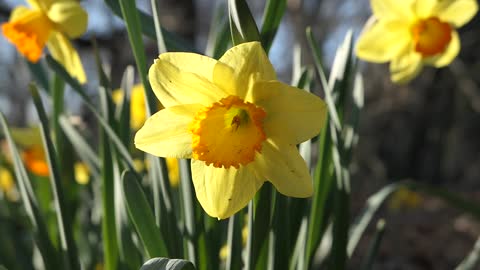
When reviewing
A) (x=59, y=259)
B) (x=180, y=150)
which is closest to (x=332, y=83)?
(x=180, y=150)

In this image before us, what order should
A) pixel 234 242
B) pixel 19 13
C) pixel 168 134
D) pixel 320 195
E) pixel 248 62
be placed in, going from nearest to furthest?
pixel 248 62 → pixel 168 134 → pixel 234 242 → pixel 320 195 → pixel 19 13

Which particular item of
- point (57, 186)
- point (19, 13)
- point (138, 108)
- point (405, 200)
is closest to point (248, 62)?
point (57, 186)

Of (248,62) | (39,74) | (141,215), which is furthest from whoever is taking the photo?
(39,74)

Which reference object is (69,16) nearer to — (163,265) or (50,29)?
(50,29)

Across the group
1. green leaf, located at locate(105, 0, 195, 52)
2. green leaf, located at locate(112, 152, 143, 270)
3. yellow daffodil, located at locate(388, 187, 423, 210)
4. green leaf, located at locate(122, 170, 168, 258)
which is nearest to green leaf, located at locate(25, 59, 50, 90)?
green leaf, located at locate(112, 152, 143, 270)

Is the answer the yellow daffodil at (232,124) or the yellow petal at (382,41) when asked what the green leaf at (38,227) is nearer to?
the yellow daffodil at (232,124)

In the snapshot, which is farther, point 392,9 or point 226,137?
point 392,9

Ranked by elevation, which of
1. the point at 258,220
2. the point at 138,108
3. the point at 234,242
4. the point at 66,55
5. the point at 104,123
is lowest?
the point at 138,108

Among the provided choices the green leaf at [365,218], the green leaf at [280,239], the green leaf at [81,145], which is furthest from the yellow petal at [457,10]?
the green leaf at [81,145]

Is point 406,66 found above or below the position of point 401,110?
above
